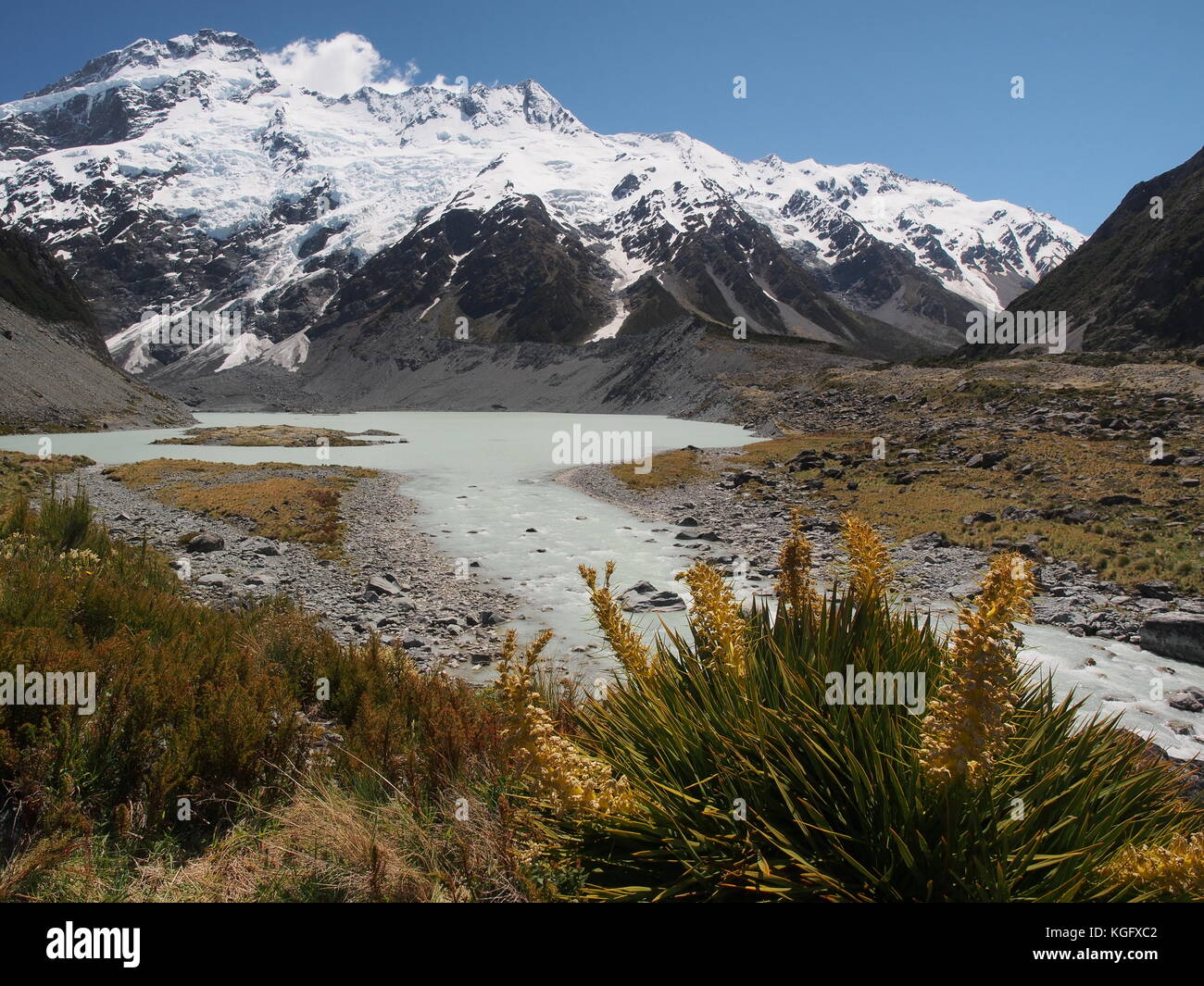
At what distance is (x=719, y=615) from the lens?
10.7 feet

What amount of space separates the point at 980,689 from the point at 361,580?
14.4 metres

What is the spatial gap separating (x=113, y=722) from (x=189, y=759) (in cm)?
68

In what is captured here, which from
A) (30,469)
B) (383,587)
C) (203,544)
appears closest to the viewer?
(383,587)

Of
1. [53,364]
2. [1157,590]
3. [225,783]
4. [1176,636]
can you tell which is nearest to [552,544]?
[1157,590]

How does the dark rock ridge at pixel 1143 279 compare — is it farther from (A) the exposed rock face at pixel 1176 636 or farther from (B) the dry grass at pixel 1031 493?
(A) the exposed rock face at pixel 1176 636

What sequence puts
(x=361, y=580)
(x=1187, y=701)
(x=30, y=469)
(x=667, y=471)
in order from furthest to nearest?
(x=667, y=471)
(x=30, y=469)
(x=361, y=580)
(x=1187, y=701)

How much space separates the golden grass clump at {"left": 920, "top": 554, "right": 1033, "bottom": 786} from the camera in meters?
1.99

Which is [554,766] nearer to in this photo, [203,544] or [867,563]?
[867,563]

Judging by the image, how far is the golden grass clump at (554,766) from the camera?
2.54 m

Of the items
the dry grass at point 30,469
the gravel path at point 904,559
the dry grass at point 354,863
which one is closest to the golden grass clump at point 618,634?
the dry grass at point 354,863

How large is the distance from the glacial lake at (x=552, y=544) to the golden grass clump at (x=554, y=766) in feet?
3.94

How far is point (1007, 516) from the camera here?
19.0 metres
